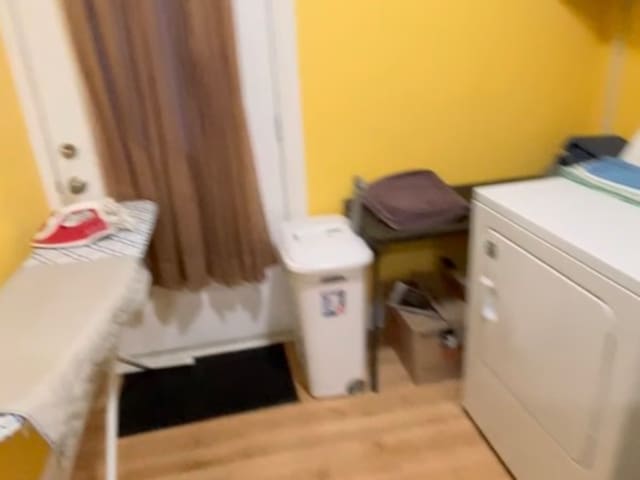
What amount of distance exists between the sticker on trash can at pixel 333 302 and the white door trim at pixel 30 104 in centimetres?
108

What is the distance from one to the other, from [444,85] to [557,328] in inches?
46.2

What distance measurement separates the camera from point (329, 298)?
2053mm

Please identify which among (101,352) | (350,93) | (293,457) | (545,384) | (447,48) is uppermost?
(447,48)

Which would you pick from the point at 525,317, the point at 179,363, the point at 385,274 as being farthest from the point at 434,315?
the point at 179,363

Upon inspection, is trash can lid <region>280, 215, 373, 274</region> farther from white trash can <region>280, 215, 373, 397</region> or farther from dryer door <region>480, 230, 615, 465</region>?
dryer door <region>480, 230, 615, 465</region>

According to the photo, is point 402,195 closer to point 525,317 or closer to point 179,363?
point 525,317

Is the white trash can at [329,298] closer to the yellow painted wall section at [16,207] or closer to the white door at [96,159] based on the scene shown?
the white door at [96,159]

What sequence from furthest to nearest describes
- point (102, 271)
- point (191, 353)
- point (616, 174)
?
point (191, 353)
point (616, 174)
point (102, 271)

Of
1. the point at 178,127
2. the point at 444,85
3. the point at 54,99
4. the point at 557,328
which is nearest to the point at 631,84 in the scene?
the point at 444,85

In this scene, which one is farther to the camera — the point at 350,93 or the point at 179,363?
the point at 179,363

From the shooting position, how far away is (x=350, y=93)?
220cm

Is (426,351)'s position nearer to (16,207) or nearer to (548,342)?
(548,342)

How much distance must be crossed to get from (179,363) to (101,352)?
1.19 metres

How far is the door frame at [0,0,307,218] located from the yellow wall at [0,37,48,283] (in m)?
0.03
